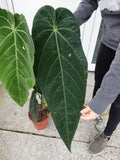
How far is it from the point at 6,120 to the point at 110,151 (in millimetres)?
996

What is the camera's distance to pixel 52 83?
0.44 metres

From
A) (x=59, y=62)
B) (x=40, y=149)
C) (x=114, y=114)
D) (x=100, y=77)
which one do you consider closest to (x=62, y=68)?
(x=59, y=62)

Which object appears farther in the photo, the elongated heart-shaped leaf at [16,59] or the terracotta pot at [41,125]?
the terracotta pot at [41,125]

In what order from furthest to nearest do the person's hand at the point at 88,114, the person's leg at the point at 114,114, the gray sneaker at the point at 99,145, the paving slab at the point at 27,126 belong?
the paving slab at the point at 27,126
the gray sneaker at the point at 99,145
the person's leg at the point at 114,114
the person's hand at the point at 88,114

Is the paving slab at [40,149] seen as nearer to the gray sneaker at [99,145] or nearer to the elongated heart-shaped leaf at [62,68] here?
the gray sneaker at [99,145]

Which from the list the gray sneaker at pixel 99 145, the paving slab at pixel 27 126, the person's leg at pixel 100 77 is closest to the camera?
the person's leg at pixel 100 77

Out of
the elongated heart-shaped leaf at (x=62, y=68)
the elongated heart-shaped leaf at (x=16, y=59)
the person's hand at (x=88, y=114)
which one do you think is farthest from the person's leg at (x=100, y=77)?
the elongated heart-shaped leaf at (x=16, y=59)

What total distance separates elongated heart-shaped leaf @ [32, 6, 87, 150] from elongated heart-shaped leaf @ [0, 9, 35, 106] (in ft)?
0.22

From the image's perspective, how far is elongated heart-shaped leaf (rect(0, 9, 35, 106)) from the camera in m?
0.38

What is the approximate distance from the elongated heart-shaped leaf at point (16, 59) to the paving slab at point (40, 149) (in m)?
0.86

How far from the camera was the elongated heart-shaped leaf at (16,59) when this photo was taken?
0.38 m

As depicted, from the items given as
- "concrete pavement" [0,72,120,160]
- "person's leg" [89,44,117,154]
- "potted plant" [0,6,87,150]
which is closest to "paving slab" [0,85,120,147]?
"concrete pavement" [0,72,120,160]

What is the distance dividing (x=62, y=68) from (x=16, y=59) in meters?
0.15

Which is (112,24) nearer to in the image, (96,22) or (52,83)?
(52,83)
